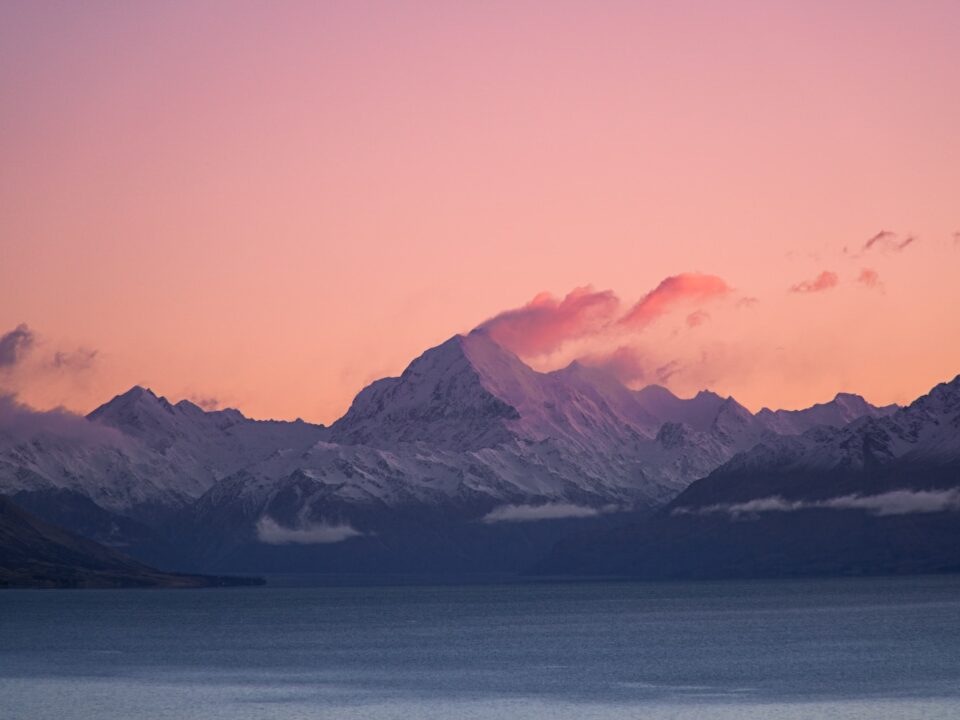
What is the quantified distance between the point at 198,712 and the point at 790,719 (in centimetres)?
4968

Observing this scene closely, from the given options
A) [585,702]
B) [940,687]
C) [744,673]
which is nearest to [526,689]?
[585,702]

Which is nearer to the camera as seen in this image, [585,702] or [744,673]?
[585,702]

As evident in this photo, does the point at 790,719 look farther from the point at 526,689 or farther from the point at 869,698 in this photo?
the point at 526,689

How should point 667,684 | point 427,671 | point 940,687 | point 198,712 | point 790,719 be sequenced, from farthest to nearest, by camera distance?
point 427,671 → point 667,684 → point 940,687 → point 198,712 → point 790,719

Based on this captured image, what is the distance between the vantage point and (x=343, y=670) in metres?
189

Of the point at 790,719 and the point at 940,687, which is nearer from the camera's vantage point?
the point at 790,719

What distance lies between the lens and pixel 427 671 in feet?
614

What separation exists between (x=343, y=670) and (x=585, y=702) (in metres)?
45.1

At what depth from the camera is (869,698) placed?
14812cm

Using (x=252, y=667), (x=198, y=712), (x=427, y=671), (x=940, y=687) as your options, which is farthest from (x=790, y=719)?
(x=252, y=667)

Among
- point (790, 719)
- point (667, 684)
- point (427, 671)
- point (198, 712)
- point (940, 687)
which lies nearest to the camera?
point (790, 719)

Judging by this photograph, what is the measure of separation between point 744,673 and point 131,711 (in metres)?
63.8

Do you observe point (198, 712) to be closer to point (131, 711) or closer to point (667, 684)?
point (131, 711)

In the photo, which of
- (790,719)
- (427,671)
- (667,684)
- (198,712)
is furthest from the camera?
(427,671)
